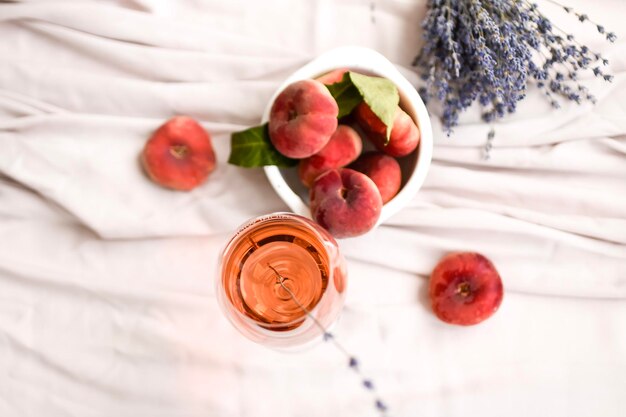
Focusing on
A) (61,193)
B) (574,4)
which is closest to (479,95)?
(574,4)

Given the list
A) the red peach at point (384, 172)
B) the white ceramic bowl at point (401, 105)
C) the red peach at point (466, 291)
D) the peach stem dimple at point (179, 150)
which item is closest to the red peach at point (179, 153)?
the peach stem dimple at point (179, 150)

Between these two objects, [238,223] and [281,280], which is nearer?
[281,280]

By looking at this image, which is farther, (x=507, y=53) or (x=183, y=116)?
(x=183, y=116)

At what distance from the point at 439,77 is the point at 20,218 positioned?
0.57 m

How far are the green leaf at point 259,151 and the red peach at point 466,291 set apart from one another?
24 cm

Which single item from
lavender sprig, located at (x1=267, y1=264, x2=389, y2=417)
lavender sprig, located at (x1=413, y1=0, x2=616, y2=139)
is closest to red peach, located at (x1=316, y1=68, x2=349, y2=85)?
lavender sprig, located at (x1=413, y1=0, x2=616, y2=139)

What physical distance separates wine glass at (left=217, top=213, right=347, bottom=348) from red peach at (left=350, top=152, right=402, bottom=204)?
91mm

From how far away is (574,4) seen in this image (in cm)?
85

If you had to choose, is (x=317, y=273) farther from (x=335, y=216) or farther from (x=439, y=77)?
(x=439, y=77)

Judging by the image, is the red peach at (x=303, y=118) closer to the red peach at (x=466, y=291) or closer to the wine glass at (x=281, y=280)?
the wine glass at (x=281, y=280)

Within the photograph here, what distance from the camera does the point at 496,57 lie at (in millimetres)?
757

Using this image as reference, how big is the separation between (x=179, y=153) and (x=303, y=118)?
199 millimetres

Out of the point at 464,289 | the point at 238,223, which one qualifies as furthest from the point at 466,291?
the point at 238,223

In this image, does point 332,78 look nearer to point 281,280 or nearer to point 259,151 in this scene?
point 259,151
